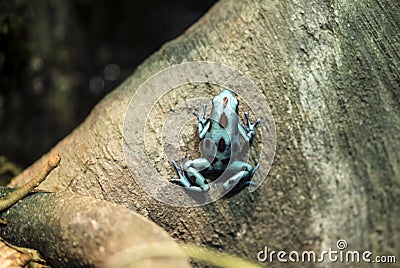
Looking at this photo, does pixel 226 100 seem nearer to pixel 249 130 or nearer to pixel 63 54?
pixel 249 130

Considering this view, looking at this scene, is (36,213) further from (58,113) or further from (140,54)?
(140,54)

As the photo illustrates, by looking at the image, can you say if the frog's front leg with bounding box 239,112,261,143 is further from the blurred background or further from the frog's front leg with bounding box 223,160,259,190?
the blurred background

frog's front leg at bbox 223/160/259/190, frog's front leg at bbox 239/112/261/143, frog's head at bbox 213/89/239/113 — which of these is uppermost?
frog's head at bbox 213/89/239/113

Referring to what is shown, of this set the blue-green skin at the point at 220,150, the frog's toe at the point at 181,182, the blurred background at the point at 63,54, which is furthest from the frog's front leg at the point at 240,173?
the blurred background at the point at 63,54

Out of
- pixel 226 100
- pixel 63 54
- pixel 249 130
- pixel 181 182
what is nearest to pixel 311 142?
pixel 249 130

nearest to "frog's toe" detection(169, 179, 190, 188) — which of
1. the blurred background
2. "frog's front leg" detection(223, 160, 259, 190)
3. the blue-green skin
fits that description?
the blue-green skin
